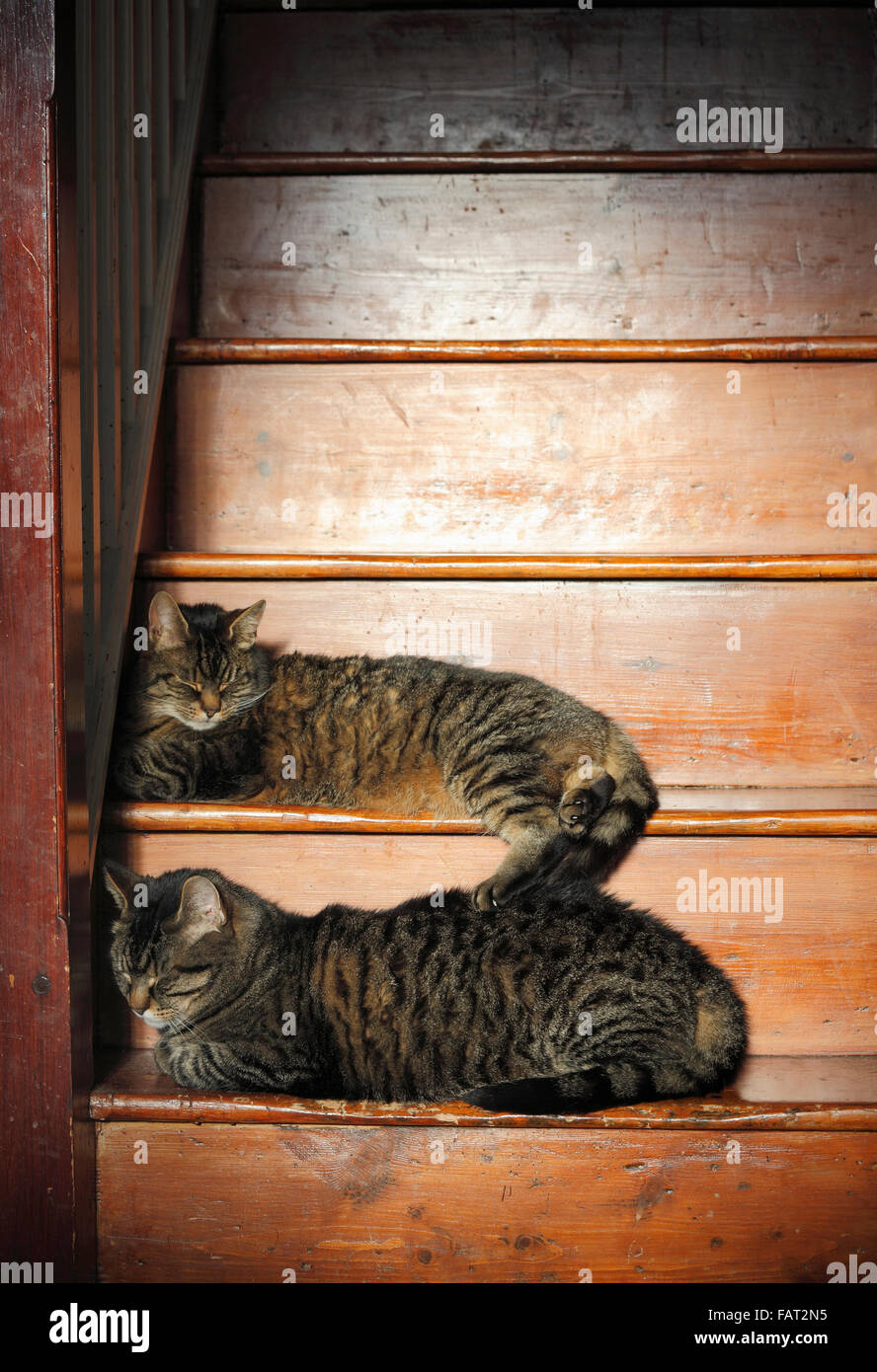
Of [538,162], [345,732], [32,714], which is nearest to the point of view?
[32,714]

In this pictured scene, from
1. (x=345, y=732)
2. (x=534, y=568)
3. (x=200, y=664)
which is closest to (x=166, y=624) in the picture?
(x=200, y=664)

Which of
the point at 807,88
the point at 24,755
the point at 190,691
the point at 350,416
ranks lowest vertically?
the point at 24,755

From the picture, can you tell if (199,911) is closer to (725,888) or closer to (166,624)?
(166,624)

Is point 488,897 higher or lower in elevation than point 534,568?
lower

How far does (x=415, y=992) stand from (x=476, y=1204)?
26 cm

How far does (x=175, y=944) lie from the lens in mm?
1237

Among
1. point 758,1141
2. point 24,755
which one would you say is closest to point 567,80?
point 24,755

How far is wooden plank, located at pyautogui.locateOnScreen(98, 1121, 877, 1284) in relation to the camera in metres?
1.13

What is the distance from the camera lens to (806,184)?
5.75ft

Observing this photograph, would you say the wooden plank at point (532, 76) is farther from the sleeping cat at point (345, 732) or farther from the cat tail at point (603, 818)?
the cat tail at point (603, 818)

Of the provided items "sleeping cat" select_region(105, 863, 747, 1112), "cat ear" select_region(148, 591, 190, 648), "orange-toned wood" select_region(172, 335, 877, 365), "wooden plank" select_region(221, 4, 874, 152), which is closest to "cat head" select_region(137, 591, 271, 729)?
"cat ear" select_region(148, 591, 190, 648)

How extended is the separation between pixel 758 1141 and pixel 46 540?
109cm

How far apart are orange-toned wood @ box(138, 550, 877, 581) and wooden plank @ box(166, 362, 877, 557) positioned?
0.52ft

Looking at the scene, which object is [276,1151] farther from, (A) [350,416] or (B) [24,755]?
(A) [350,416]
